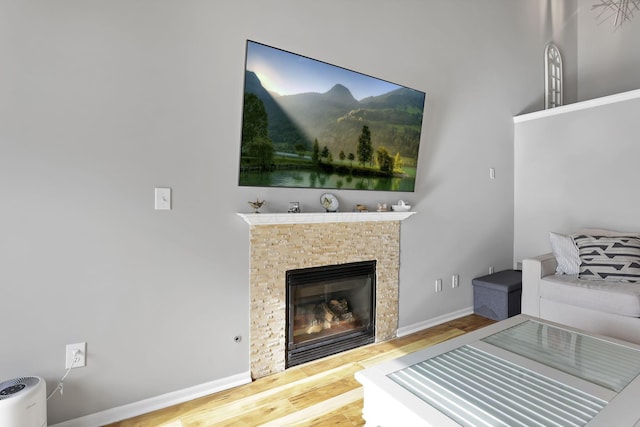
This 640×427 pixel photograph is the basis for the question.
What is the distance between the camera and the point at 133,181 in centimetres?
174

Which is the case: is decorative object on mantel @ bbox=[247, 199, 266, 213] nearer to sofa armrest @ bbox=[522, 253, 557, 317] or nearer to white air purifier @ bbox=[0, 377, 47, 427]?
white air purifier @ bbox=[0, 377, 47, 427]

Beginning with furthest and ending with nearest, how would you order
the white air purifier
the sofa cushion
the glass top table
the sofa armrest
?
the sofa armrest → the sofa cushion → the white air purifier → the glass top table

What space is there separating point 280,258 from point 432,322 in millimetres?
1763

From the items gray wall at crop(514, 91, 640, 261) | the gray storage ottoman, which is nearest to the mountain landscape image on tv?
the gray storage ottoman

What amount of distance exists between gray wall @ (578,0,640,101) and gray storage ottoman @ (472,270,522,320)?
2888 mm

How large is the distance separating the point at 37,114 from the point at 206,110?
786 millimetres

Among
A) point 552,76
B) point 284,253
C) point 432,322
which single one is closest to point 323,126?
point 284,253

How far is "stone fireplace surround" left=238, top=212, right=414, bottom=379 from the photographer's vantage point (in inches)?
83.1

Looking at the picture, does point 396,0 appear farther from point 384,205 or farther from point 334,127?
point 384,205

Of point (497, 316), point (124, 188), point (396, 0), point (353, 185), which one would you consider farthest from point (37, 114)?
point (497, 316)

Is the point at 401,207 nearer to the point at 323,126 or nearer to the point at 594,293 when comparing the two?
the point at 323,126

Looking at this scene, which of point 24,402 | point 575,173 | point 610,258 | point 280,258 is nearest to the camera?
point 24,402

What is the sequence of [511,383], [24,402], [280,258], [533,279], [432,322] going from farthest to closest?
[432,322]
[533,279]
[280,258]
[24,402]
[511,383]

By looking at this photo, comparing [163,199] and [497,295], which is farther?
[497,295]
